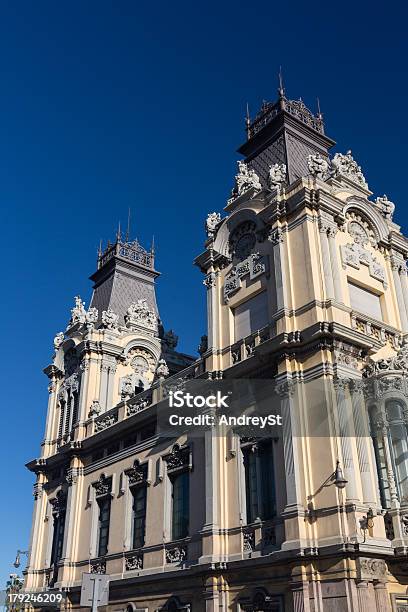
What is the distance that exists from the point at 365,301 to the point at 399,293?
6.79 ft

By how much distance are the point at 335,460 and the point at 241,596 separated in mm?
5354

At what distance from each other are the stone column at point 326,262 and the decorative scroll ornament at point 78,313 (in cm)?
1799

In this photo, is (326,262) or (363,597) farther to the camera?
(326,262)

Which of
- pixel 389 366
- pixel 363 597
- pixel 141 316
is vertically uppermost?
pixel 141 316

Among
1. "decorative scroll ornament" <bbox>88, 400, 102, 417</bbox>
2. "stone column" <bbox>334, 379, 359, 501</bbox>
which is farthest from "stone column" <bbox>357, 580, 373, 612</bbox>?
"decorative scroll ornament" <bbox>88, 400, 102, 417</bbox>

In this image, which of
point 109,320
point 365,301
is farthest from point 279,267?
point 109,320

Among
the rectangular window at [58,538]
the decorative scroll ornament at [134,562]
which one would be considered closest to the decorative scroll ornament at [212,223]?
the decorative scroll ornament at [134,562]

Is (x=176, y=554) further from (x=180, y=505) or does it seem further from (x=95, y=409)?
(x=95, y=409)

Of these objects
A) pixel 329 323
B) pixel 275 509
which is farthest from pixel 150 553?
pixel 329 323

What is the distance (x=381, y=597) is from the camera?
56.9ft

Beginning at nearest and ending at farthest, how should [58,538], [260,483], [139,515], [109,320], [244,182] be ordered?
[260,483] < [139,515] < [244,182] < [58,538] < [109,320]

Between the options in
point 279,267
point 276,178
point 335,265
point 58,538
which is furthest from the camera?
point 58,538

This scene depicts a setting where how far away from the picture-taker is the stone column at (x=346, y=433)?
18.3 metres

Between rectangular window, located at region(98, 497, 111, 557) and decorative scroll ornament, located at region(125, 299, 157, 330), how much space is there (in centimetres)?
1070
